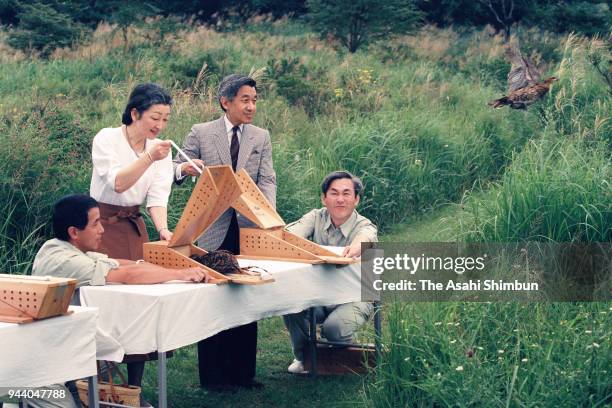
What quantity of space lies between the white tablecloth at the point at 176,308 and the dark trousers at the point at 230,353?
0.55 metres

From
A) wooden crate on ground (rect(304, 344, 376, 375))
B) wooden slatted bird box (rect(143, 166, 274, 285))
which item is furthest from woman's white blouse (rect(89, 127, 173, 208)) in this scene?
wooden crate on ground (rect(304, 344, 376, 375))

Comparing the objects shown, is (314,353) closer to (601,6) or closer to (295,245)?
(295,245)

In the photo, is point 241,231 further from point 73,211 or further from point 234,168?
point 73,211

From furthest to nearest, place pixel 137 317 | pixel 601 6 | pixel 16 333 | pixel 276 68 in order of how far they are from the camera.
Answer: pixel 601 6
pixel 276 68
pixel 137 317
pixel 16 333

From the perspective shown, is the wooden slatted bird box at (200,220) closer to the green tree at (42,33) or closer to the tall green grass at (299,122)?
the tall green grass at (299,122)

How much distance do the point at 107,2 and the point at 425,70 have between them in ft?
41.7

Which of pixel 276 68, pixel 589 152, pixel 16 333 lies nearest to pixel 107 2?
pixel 276 68

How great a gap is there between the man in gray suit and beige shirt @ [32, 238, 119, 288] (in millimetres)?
1179

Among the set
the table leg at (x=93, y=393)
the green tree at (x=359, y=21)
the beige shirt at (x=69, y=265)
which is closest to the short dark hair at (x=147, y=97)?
the beige shirt at (x=69, y=265)

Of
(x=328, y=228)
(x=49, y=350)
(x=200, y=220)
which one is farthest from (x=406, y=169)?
(x=49, y=350)

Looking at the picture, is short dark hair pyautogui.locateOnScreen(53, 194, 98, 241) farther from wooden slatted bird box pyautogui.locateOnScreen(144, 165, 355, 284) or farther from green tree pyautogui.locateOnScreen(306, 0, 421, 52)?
green tree pyautogui.locateOnScreen(306, 0, 421, 52)

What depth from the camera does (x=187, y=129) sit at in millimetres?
10297

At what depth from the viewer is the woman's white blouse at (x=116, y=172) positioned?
17.9ft

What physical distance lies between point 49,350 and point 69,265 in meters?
0.70
